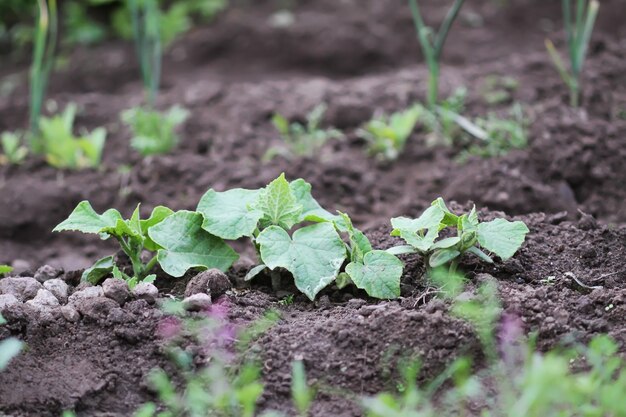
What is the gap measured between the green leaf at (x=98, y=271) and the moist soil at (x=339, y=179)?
86 millimetres

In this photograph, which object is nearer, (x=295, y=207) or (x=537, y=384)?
(x=537, y=384)

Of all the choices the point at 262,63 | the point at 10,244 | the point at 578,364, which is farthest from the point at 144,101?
the point at 578,364

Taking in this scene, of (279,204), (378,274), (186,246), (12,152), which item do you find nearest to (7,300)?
(186,246)

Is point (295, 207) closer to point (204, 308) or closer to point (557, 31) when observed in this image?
point (204, 308)

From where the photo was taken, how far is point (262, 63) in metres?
5.04

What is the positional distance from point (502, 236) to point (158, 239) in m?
0.86

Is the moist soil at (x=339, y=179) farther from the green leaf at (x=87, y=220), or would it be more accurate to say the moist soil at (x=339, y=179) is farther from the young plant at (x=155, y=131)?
the green leaf at (x=87, y=220)

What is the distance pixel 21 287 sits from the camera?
2.17m

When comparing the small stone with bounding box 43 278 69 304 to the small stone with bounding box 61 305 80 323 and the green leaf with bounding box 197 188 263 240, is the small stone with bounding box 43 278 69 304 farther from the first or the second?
the green leaf with bounding box 197 188 263 240

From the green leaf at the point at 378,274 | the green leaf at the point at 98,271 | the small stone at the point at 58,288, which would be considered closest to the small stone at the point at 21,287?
the small stone at the point at 58,288

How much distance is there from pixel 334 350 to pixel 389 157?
1.78 metres

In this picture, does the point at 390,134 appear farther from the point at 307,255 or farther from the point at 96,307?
the point at 96,307

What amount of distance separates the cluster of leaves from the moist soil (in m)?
0.07

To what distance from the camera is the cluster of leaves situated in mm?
2072
